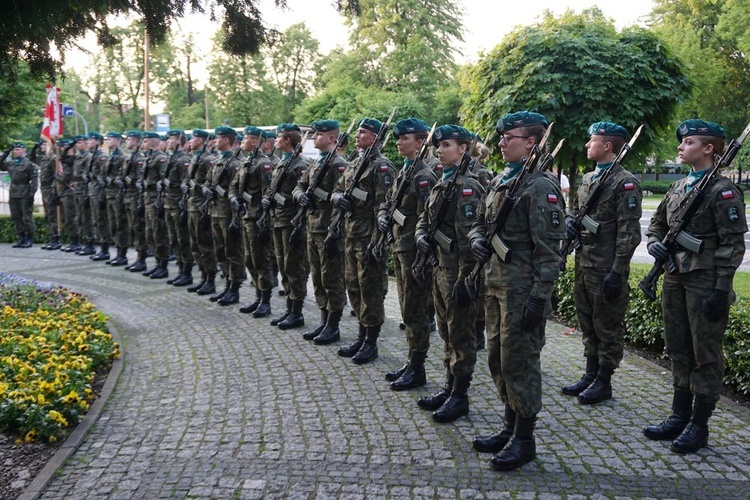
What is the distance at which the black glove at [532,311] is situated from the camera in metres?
4.79

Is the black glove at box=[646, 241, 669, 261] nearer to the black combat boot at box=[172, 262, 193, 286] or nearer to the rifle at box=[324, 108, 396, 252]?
the rifle at box=[324, 108, 396, 252]

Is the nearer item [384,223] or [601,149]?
[601,149]

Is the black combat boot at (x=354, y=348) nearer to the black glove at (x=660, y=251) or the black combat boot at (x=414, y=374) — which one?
the black combat boot at (x=414, y=374)

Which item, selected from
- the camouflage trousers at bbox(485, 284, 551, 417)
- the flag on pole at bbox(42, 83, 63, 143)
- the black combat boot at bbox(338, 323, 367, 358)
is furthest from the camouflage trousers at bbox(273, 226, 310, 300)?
the flag on pole at bbox(42, 83, 63, 143)

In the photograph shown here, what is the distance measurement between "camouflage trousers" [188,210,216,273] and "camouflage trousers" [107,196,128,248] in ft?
10.8

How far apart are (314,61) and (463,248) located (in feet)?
163

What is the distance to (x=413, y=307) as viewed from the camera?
672 centimetres

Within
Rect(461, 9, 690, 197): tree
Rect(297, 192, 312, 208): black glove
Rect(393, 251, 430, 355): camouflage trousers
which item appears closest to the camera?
Rect(393, 251, 430, 355): camouflage trousers

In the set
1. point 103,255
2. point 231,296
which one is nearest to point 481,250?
point 231,296

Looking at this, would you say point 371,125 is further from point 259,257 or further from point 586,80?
point 586,80

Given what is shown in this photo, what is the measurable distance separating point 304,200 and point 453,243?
2.86 meters

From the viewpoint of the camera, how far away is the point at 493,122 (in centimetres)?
1173

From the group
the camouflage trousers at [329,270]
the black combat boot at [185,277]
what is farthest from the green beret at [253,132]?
the black combat boot at [185,277]

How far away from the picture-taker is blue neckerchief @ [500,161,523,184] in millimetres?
5137
